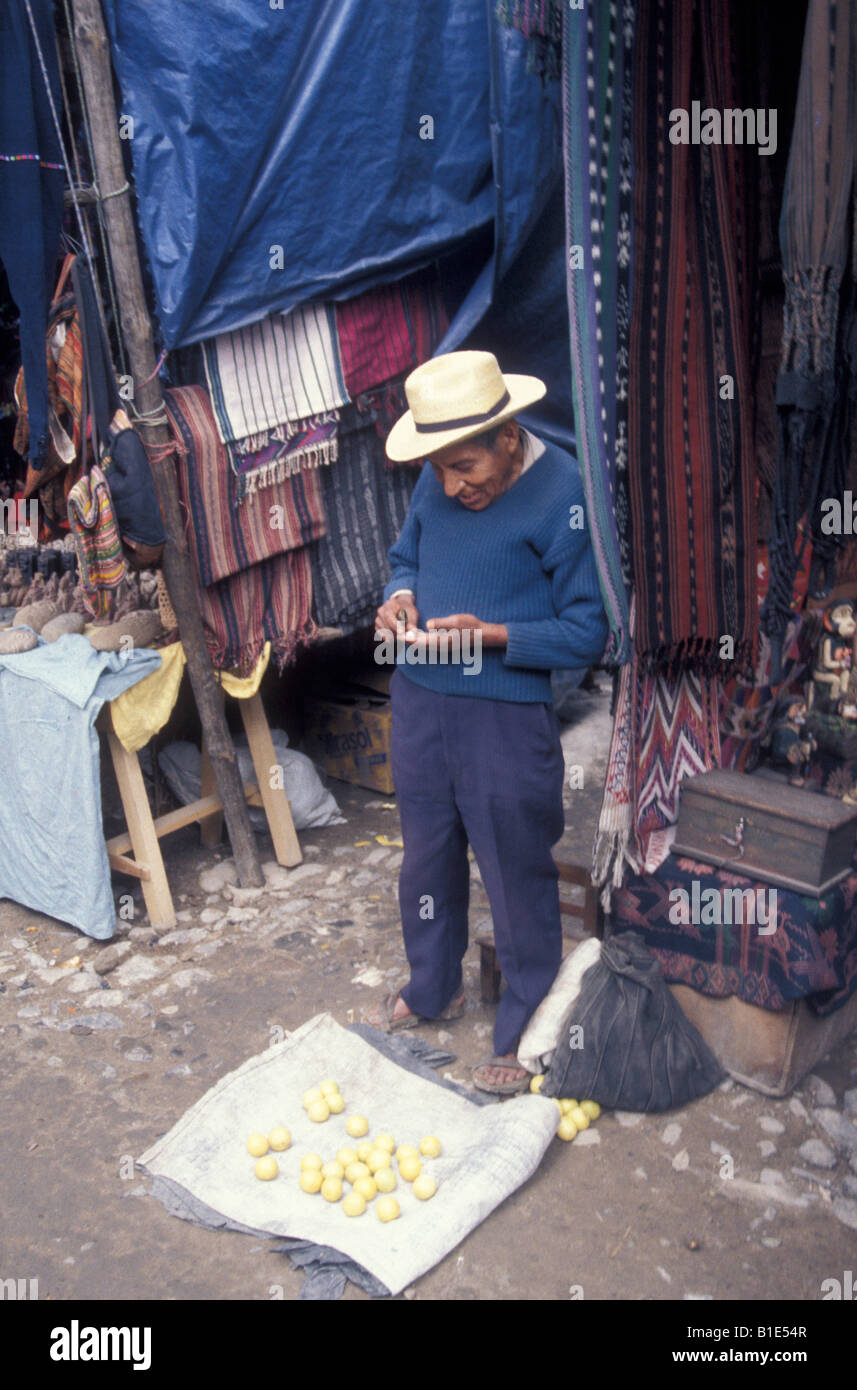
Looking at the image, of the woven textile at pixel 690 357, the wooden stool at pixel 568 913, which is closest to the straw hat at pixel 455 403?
the woven textile at pixel 690 357

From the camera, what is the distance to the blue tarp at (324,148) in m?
3.56

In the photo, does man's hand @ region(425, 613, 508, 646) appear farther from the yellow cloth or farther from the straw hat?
the yellow cloth

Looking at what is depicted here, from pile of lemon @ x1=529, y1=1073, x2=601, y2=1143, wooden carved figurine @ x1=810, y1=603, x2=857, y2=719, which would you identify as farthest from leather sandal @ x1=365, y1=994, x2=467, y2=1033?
wooden carved figurine @ x1=810, y1=603, x2=857, y2=719

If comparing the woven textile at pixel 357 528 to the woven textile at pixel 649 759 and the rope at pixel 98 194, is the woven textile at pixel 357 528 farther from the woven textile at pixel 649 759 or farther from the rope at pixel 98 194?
the woven textile at pixel 649 759

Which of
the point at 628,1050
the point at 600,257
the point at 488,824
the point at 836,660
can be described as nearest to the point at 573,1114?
the point at 628,1050

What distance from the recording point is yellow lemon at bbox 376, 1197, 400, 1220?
2799 mm

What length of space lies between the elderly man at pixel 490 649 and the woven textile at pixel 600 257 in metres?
0.16

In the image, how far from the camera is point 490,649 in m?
3.07

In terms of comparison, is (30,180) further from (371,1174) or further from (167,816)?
(371,1174)

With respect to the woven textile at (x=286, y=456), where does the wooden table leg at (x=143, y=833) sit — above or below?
below

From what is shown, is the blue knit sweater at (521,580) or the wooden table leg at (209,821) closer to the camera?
the blue knit sweater at (521,580)

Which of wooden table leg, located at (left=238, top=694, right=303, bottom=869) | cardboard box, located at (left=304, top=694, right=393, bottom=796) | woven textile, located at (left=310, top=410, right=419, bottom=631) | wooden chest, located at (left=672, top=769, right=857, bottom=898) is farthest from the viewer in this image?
cardboard box, located at (left=304, top=694, right=393, bottom=796)

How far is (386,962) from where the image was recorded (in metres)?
4.07

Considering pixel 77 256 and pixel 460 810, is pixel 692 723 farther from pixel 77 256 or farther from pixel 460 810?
pixel 77 256
